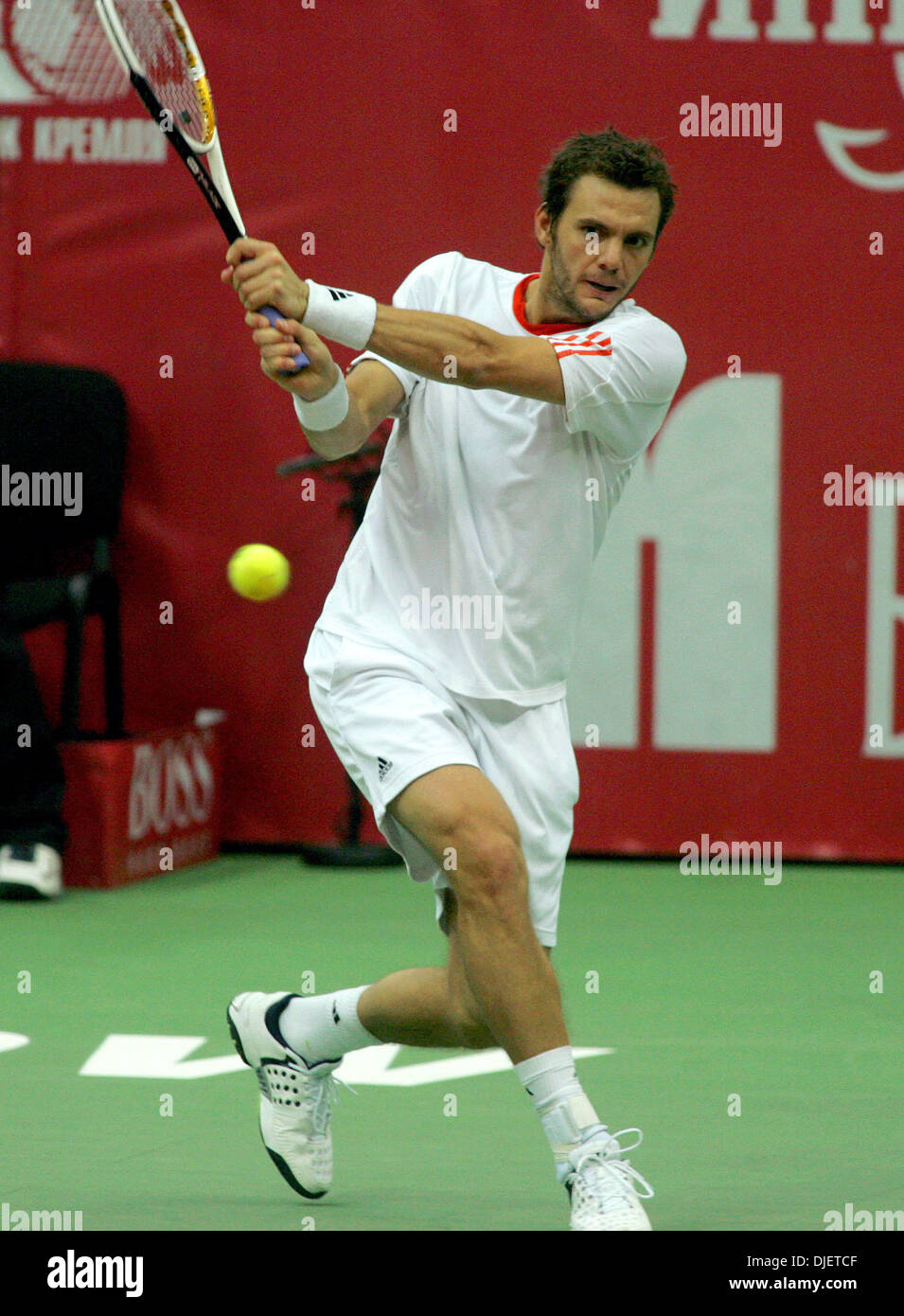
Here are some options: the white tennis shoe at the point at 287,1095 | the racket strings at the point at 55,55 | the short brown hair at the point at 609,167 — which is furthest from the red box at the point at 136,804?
the short brown hair at the point at 609,167

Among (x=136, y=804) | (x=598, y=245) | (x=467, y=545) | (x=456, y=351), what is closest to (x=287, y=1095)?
(x=467, y=545)

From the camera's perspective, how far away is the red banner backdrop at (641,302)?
684 cm

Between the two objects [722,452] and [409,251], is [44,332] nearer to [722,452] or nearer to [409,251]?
[409,251]

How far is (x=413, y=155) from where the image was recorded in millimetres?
7004

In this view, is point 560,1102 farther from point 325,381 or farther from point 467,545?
point 325,381

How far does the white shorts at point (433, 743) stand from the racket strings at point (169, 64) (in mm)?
912

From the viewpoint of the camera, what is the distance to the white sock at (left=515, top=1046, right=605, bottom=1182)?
3.10 meters

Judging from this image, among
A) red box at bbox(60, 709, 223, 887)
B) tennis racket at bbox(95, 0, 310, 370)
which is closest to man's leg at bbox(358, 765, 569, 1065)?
tennis racket at bbox(95, 0, 310, 370)

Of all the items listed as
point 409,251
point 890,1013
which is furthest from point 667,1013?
point 409,251

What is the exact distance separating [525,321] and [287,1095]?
137 cm

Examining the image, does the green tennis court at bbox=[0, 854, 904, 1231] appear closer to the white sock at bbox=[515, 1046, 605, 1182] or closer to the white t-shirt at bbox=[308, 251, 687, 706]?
the white sock at bbox=[515, 1046, 605, 1182]

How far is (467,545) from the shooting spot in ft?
11.2
